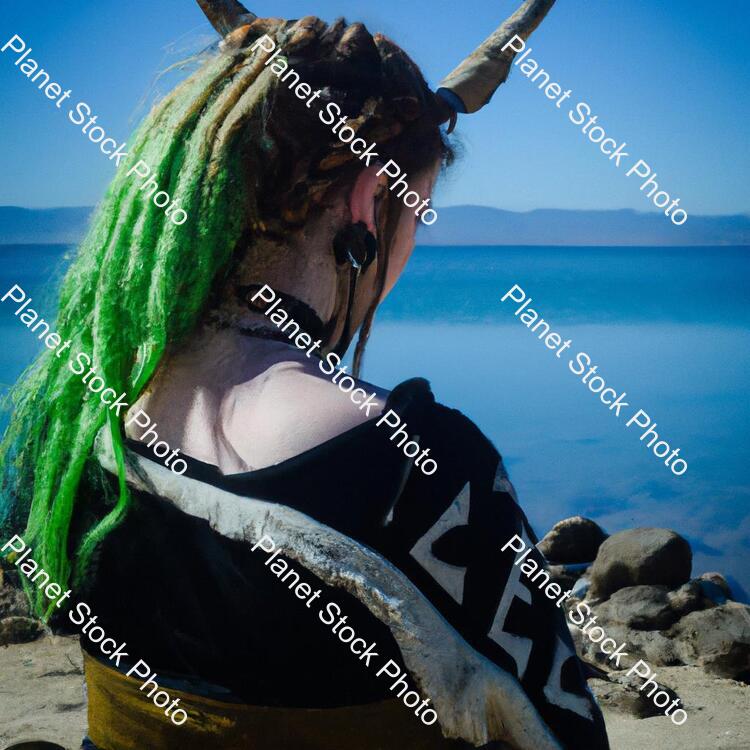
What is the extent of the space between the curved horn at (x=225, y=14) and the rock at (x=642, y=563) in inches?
134

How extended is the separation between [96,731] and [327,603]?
483 mm

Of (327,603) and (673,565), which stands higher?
(327,603)

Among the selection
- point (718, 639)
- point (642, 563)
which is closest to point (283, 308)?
point (718, 639)

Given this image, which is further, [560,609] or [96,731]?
[96,731]

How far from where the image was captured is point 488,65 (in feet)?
4.60

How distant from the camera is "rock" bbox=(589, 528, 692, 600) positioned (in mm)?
4090

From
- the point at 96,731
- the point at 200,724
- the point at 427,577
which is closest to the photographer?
the point at 427,577

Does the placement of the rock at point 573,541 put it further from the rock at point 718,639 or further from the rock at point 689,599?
the rock at point 718,639

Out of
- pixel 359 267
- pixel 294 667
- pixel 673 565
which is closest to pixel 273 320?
pixel 359 267

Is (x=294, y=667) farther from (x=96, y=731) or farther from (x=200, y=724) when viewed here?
(x=96, y=731)

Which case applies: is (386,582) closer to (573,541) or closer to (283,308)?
(283,308)

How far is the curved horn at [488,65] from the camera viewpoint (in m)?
1.34

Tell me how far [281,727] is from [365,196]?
708 millimetres

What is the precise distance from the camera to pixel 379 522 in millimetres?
988
